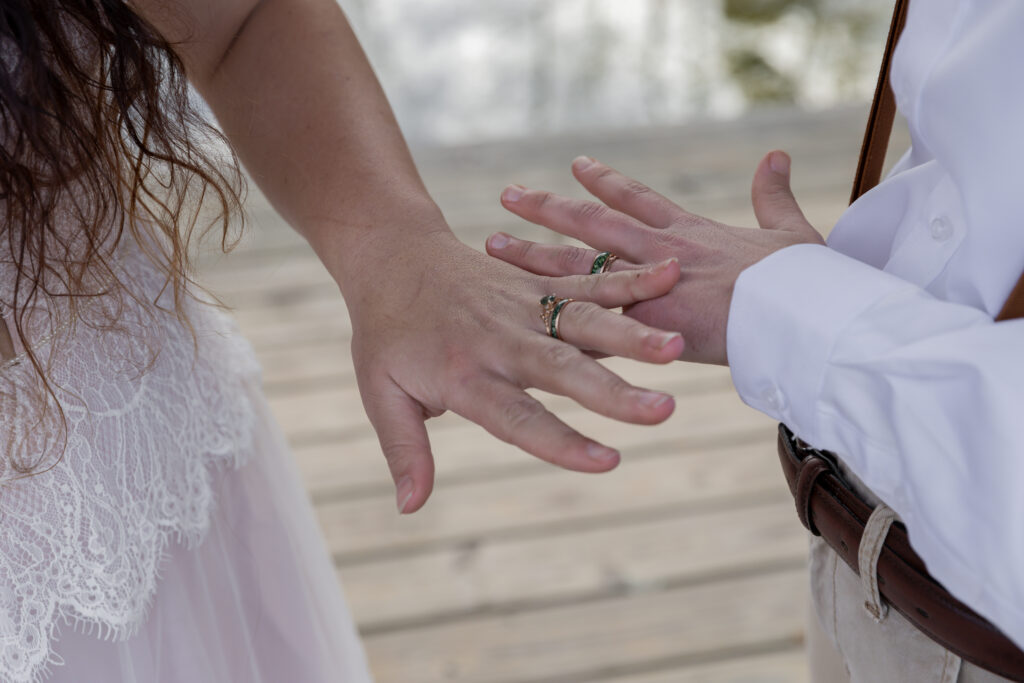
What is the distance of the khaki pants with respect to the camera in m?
0.67

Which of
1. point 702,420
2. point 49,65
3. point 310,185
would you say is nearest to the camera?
point 49,65

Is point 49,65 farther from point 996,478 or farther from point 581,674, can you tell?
point 581,674

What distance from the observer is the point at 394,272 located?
0.79 metres

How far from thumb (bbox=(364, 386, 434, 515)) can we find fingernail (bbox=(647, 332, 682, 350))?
0.20 metres

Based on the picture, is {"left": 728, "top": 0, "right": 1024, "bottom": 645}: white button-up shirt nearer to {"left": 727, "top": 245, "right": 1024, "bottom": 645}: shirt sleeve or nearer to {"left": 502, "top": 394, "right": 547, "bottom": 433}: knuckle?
{"left": 727, "top": 245, "right": 1024, "bottom": 645}: shirt sleeve

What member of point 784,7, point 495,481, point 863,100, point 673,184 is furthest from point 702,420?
point 784,7

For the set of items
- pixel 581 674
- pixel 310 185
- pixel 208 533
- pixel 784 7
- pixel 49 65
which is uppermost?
pixel 49 65

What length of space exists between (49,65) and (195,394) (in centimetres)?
30

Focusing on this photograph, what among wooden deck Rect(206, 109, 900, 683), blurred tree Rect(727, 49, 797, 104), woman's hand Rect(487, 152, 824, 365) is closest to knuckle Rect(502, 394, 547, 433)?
woman's hand Rect(487, 152, 824, 365)

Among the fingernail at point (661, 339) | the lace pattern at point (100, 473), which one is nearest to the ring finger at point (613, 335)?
the fingernail at point (661, 339)

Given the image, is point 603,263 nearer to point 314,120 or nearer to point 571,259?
point 571,259

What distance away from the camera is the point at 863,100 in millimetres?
3906

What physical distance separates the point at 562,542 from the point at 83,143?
135 cm

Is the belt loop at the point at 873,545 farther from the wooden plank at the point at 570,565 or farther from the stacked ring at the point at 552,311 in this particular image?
the wooden plank at the point at 570,565
